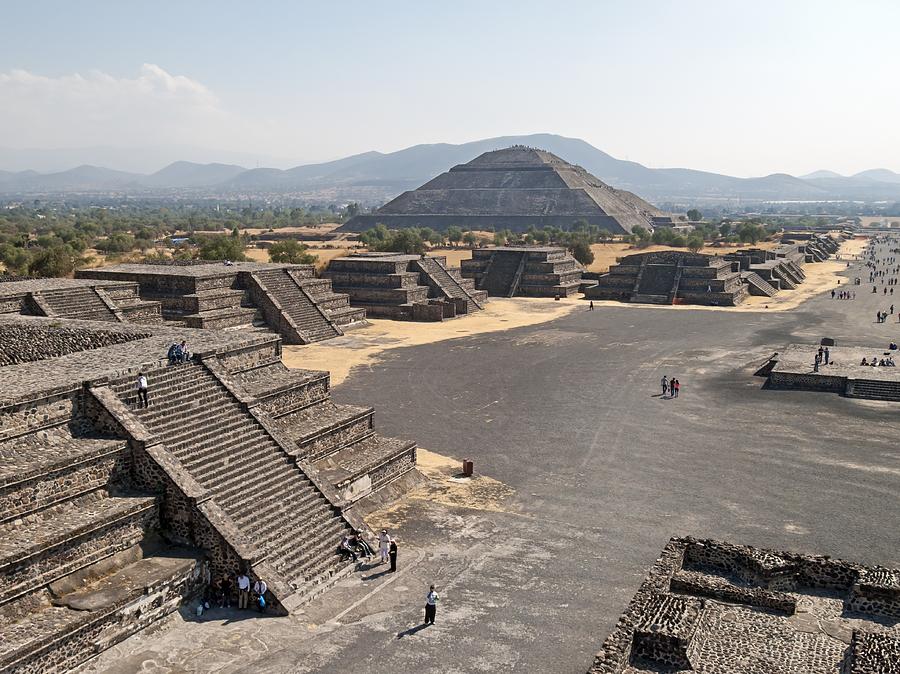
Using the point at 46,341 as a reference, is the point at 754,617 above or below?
below

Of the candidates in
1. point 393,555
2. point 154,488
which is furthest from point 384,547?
point 154,488

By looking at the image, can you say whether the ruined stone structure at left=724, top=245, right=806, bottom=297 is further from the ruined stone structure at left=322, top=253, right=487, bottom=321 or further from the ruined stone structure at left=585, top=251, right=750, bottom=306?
the ruined stone structure at left=322, top=253, right=487, bottom=321

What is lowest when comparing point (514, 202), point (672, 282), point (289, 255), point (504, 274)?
point (672, 282)

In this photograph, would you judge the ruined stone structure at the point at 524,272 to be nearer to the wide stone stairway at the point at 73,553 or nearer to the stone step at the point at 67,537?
the wide stone stairway at the point at 73,553

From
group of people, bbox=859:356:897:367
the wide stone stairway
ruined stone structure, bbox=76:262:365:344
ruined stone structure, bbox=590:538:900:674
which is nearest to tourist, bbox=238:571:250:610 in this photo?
the wide stone stairway

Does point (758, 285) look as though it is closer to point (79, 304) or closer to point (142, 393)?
point (79, 304)

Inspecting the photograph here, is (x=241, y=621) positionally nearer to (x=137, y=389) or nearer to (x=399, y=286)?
(x=137, y=389)

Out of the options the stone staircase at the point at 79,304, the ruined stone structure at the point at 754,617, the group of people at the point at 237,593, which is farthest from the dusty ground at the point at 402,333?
the ruined stone structure at the point at 754,617
